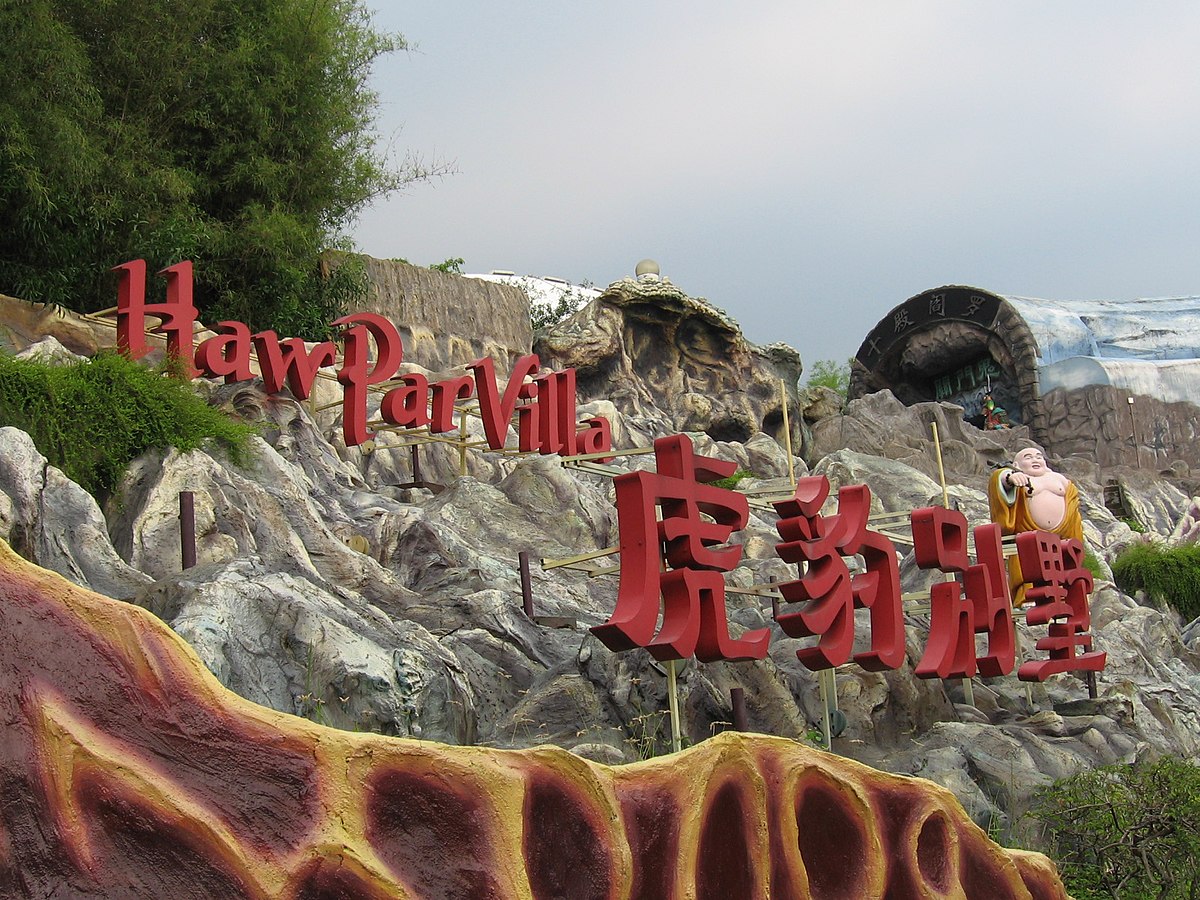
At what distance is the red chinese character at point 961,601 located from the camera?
1180 cm

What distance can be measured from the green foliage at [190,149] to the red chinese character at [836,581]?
492 inches

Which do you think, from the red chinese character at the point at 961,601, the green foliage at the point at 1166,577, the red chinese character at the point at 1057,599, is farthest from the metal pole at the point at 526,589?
the green foliage at the point at 1166,577

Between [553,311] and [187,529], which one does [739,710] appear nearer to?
[187,529]

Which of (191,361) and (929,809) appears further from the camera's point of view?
(191,361)

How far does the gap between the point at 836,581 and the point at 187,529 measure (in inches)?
192

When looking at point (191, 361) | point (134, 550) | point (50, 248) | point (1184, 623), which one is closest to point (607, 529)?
point (191, 361)

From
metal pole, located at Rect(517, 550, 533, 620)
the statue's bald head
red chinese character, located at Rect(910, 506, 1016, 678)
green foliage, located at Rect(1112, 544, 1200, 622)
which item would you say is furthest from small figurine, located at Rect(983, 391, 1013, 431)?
metal pole, located at Rect(517, 550, 533, 620)

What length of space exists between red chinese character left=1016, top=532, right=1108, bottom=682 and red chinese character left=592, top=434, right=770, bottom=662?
16.2 ft

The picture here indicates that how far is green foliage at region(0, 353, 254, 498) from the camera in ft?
41.9

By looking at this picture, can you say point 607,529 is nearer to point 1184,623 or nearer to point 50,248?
point 50,248

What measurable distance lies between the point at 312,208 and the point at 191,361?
7094 millimetres

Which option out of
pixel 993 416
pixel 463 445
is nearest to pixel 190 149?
pixel 463 445

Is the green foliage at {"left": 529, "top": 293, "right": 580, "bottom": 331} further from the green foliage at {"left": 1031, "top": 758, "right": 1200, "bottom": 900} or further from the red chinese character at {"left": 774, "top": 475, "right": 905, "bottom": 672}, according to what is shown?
the green foliage at {"left": 1031, "top": 758, "right": 1200, "bottom": 900}

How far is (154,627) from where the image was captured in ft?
12.9
